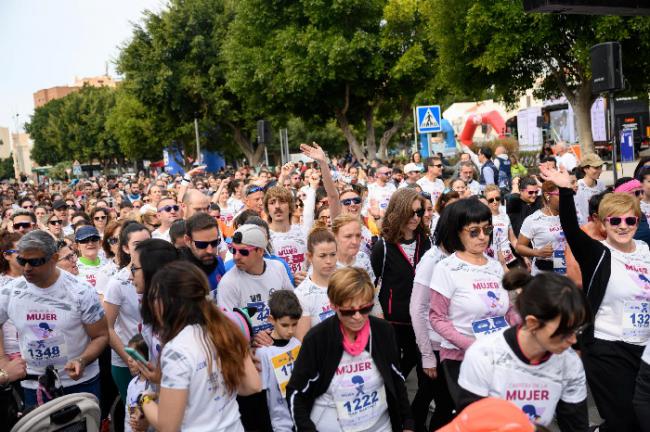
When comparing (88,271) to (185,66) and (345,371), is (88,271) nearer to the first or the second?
(345,371)

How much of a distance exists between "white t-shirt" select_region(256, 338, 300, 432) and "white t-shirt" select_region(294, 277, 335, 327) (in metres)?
0.42

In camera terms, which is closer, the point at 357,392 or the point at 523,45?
the point at 357,392

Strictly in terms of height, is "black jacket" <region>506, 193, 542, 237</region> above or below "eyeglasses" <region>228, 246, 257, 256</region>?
below

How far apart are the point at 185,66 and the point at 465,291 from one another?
34244 millimetres

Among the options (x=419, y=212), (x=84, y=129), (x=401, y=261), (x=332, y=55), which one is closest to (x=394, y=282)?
(x=401, y=261)

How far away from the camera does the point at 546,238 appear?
6316mm

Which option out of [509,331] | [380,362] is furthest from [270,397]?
[509,331]

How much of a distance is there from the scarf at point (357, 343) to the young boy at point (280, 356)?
2.17 feet

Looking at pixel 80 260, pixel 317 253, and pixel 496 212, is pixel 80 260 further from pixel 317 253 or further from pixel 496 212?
pixel 496 212

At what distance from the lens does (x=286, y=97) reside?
26.7 meters

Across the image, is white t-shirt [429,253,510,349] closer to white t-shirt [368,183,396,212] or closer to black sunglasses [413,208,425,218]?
black sunglasses [413,208,425,218]

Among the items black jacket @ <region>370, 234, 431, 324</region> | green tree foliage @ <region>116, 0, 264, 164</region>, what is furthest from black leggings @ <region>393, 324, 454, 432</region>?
green tree foliage @ <region>116, 0, 264, 164</region>

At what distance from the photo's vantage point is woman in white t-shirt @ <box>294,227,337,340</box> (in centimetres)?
429

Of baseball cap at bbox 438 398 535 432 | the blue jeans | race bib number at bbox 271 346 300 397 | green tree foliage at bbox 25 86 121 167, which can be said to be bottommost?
the blue jeans
